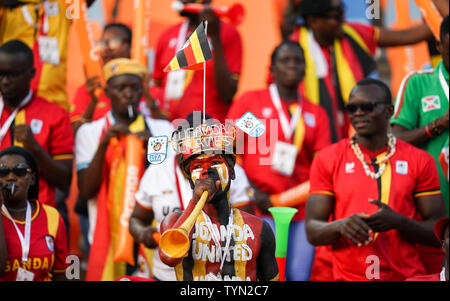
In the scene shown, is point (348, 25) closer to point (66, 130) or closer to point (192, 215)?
point (66, 130)

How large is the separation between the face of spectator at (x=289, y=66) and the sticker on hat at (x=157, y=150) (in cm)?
330

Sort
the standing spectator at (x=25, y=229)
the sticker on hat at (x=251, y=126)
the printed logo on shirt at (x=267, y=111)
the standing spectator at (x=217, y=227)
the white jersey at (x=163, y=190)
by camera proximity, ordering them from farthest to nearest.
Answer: the printed logo on shirt at (x=267, y=111) < the white jersey at (x=163, y=190) < the standing spectator at (x=25, y=229) < the standing spectator at (x=217, y=227) < the sticker on hat at (x=251, y=126)

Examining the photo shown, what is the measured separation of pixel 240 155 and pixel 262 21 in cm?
Answer: 571

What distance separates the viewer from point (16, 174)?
15.4 feet

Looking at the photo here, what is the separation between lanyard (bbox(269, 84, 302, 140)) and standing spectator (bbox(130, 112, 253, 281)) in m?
1.14

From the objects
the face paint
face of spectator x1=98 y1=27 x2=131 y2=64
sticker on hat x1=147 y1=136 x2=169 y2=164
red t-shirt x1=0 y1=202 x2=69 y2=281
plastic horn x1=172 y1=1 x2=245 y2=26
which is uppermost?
plastic horn x1=172 y1=1 x2=245 y2=26

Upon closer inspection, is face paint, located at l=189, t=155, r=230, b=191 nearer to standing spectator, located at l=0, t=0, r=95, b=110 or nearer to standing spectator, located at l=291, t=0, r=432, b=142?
standing spectator, located at l=0, t=0, r=95, b=110

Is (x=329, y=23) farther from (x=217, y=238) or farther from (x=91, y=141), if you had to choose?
(x=217, y=238)

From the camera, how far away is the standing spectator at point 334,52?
6.97m

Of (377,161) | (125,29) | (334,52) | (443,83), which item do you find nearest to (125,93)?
(125,29)

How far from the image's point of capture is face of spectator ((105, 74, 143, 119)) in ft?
20.5

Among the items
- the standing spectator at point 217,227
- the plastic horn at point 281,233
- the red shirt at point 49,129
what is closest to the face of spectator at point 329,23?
the red shirt at point 49,129

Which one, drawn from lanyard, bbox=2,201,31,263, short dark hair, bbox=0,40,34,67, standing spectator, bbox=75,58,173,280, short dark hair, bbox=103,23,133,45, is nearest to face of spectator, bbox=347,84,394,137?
standing spectator, bbox=75,58,173,280

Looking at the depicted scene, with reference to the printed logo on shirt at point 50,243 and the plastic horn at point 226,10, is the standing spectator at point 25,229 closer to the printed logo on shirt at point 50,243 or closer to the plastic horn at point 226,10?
the printed logo on shirt at point 50,243
